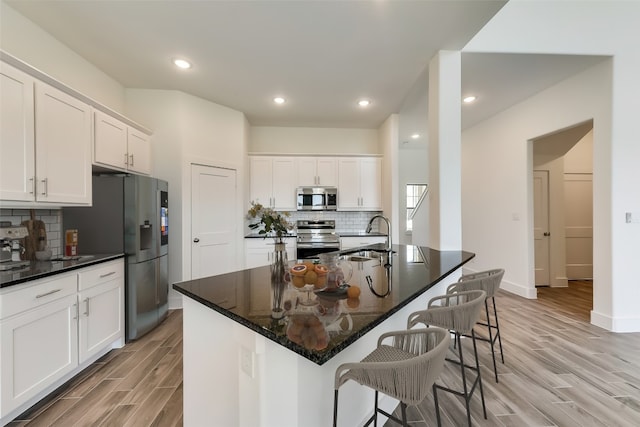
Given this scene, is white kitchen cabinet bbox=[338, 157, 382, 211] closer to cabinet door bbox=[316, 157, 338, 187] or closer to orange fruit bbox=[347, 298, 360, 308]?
cabinet door bbox=[316, 157, 338, 187]

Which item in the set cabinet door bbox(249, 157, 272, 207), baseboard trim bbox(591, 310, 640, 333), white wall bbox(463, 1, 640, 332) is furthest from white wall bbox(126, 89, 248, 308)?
baseboard trim bbox(591, 310, 640, 333)

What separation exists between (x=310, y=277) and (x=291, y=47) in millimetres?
2317

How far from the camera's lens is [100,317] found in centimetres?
226

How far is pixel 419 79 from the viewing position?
3172mm

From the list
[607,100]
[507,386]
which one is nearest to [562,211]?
[607,100]

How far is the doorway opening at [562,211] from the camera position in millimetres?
4473

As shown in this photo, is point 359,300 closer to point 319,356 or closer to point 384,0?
point 319,356

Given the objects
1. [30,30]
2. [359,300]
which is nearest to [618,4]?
[359,300]

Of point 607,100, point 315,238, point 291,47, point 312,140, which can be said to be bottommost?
point 315,238

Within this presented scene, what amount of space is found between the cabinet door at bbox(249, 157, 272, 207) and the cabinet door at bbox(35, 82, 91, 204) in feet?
7.98

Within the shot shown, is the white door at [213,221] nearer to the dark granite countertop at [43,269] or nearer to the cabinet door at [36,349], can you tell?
the dark granite countertop at [43,269]

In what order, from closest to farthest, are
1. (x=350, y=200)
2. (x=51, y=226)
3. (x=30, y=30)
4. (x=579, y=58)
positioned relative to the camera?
1. (x=30, y=30)
2. (x=51, y=226)
3. (x=579, y=58)
4. (x=350, y=200)

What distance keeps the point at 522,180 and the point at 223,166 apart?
4.49 metres

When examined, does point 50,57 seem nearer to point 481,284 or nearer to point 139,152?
point 139,152
